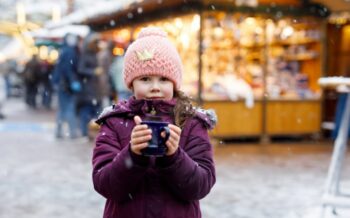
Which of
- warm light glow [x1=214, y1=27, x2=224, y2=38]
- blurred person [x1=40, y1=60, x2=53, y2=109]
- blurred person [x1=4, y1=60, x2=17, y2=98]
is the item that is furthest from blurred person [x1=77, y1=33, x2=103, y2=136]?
blurred person [x1=4, y1=60, x2=17, y2=98]

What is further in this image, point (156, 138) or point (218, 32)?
point (218, 32)

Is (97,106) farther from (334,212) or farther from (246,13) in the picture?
(334,212)

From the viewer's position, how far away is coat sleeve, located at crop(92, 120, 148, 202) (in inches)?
74.2

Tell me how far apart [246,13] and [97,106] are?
336 cm

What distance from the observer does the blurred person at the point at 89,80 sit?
10.8m

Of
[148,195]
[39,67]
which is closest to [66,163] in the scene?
[148,195]

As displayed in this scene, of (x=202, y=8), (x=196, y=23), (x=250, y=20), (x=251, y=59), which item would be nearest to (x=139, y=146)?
(x=202, y=8)

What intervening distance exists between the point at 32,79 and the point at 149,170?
19157 mm

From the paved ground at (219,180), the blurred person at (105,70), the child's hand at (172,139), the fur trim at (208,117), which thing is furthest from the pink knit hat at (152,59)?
the blurred person at (105,70)

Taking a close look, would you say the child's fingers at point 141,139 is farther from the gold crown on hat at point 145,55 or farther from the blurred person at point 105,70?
the blurred person at point 105,70

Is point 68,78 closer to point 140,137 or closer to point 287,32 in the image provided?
point 287,32

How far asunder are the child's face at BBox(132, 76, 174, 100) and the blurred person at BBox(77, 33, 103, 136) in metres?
8.85

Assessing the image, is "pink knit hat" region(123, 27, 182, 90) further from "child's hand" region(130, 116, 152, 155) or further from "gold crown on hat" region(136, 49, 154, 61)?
"child's hand" region(130, 116, 152, 155)

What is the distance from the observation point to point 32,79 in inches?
806
